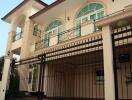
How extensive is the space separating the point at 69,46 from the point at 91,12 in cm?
564

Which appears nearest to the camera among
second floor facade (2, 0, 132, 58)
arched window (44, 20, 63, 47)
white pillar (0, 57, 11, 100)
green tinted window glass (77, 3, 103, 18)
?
white pillar (0, 57, 11, 100)

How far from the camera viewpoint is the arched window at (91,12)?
12916 millimetres

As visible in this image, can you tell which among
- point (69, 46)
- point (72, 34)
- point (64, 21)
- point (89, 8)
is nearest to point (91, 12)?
point (89, 8)

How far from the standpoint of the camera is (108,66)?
504 cm

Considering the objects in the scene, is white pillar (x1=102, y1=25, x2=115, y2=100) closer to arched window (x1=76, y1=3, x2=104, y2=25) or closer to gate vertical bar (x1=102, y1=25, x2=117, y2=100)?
gate vertical bar (x1=102, y1=25, x2=117, y2=100)

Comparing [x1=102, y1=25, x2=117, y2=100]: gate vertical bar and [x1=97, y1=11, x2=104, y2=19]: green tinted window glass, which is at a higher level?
[x1=97, y1=11, x2=104, y2=19]: green tinted window glass

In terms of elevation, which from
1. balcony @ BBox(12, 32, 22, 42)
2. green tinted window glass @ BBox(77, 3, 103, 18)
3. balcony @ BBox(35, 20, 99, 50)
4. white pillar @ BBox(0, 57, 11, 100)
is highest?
green tinted window glass @ BBox(77, 3, 103, 18)

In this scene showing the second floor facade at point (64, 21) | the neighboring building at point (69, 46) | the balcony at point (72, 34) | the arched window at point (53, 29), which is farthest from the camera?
the arched window at point (53, 29)

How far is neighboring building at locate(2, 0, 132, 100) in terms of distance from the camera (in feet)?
35.5

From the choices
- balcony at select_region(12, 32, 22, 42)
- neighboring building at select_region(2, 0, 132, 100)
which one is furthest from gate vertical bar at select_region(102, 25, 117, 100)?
balcony at select_region(12, 32, 22, 42)

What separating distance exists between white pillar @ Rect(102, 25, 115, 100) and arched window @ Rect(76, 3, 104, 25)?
25.0 feet

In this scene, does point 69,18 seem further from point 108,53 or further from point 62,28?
point 108,53

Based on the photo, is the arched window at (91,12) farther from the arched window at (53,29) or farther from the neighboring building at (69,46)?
the arched window at (53,29)

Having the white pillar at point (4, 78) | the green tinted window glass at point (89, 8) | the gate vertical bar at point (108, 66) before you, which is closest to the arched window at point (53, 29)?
the green tinted window glass at point (89, 8)
